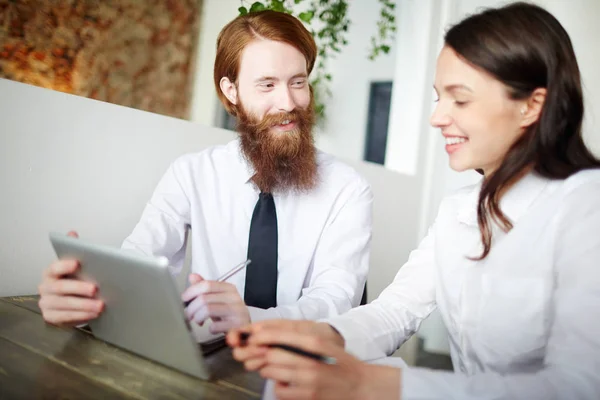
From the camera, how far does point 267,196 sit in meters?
1.58

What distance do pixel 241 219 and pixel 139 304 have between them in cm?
86

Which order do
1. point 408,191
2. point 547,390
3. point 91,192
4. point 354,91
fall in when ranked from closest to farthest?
point 547,390
point 91,192
point 408,191
point 354,91

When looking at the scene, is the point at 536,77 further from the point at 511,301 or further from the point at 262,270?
the point at 262,270

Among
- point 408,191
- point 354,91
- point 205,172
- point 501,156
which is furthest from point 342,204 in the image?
point 354,91

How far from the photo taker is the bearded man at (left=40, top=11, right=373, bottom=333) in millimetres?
1489

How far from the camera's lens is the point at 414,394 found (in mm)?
694

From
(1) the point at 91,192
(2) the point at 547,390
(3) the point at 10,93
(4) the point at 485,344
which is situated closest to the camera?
(2) the point at 547,390

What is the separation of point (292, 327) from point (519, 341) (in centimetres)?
47

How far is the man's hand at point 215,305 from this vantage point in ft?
3.12

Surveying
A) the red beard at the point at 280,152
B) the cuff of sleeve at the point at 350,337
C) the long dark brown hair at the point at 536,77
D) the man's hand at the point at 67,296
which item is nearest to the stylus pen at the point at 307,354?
the cuff of sleeve at the point at 350,337

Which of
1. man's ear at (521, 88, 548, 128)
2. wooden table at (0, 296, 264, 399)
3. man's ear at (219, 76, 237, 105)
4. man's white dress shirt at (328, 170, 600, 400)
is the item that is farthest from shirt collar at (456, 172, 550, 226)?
man's ear at (219, 76, 237, 105)

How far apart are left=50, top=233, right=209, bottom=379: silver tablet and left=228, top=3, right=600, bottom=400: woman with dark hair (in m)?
0.10

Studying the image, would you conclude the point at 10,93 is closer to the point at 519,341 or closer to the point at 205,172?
the point at 205,172

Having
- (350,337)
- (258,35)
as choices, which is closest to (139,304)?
(350,337)
